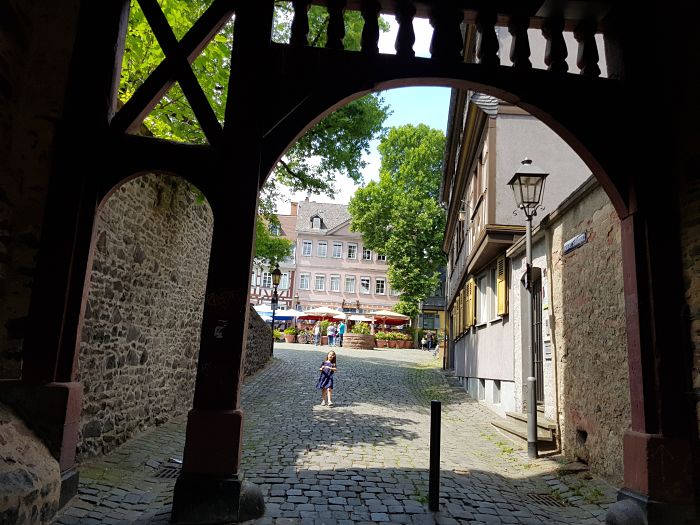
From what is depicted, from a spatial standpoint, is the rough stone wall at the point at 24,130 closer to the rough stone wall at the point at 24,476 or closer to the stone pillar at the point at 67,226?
the stone pillar at the point at 67,226

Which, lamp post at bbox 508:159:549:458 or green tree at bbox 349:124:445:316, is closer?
lamp post at bbox 508:159:549:458

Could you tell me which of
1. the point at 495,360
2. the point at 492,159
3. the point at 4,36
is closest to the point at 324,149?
the point at 492,159

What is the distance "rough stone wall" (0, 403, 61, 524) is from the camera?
132 inches

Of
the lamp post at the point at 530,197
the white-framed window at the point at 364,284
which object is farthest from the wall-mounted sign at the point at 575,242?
the white-framed window at the point at 364,284

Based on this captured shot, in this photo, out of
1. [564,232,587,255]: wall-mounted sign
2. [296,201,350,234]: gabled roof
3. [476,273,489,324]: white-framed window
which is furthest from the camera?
[296,201,350,234]: gabled roof

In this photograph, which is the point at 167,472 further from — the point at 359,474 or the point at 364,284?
the point at 364,284

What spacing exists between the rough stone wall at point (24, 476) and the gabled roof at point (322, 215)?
46935 mm

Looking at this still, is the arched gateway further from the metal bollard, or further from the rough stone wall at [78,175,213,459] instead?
the metal bollard

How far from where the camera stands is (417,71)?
4930 millimetres

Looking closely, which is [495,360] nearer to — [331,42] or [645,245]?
[645,245]

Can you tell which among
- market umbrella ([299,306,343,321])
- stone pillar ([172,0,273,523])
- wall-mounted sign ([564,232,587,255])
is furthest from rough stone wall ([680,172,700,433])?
market umbrella ([299,306,343,321])

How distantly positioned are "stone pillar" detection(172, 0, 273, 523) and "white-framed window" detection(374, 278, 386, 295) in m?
45.0

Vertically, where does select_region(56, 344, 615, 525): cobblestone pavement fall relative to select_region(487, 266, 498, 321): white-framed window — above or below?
below

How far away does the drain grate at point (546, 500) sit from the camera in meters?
5.25
